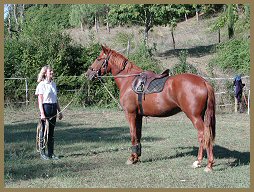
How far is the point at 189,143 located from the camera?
32.6ft

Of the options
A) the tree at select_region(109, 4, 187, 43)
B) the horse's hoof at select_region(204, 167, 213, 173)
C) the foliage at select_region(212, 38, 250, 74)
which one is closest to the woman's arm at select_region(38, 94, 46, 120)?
the horse's hoof at select_region(204, 167, 213, 173)

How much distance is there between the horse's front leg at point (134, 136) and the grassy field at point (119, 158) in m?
0.18

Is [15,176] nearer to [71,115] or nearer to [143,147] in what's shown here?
[143,147]

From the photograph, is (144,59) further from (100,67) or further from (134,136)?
(134,136)

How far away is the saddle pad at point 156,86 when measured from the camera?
756cm

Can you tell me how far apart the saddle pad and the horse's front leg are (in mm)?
613

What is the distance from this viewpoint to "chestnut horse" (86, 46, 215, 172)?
7.04m

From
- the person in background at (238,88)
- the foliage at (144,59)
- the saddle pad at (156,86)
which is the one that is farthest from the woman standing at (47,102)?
the foliage at (144,59)

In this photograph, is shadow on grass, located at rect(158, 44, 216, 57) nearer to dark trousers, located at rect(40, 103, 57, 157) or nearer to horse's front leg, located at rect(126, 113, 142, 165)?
horse's front leg, located at rect(126, 113, 142, 165)

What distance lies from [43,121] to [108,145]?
82.4 inches

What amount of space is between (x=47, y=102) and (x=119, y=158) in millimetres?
1888

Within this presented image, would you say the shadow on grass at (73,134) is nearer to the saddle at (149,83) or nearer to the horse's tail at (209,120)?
the saddle at (149,83)

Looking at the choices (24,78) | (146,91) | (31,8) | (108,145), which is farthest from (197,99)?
(31,8)

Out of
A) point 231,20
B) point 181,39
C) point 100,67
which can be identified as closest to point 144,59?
point 231,20
